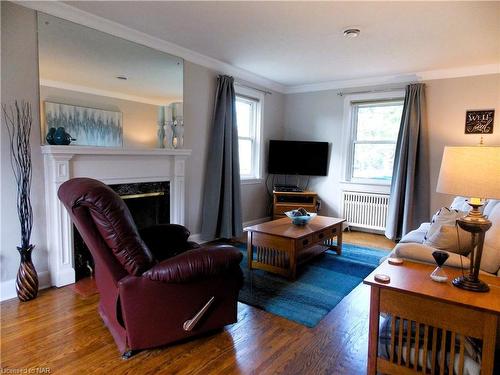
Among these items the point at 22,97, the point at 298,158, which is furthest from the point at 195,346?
the point at 298,158

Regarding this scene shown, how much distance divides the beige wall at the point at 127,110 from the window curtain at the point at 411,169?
3.24 meters

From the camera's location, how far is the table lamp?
4.81 feet

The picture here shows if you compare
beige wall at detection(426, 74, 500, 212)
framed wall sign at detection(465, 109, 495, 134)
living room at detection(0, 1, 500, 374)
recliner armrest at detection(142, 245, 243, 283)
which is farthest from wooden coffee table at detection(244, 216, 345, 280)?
framed wall sign at detection(465, 109, 495, 134)

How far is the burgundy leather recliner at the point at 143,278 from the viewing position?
5.45 ft

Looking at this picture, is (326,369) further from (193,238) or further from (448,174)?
(193,238)

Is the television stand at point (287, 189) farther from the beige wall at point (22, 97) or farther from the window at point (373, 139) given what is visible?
the beige wall at point (22, 97)

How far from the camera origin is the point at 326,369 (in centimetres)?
181

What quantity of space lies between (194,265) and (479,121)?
4111 mm

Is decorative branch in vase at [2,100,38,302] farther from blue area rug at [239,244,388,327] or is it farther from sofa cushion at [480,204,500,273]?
sofa cushion at [480,204,500,273]

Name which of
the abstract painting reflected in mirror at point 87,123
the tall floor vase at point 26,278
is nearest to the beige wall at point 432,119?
the abstract painting reflected in mirror at point 87,123

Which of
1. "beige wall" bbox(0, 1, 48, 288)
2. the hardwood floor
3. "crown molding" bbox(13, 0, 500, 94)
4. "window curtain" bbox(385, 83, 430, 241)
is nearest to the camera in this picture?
the hardwood floor

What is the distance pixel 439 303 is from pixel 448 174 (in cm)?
62

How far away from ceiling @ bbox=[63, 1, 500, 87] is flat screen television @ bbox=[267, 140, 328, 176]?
4.52 feet

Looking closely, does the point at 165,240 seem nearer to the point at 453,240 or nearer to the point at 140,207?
the point at 140,207
